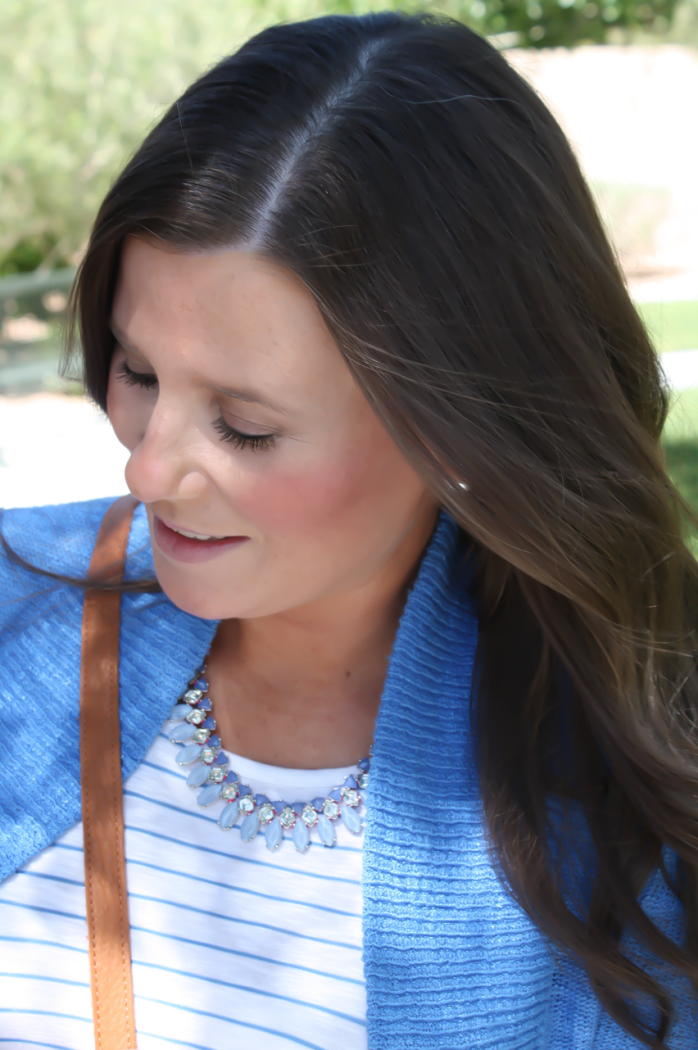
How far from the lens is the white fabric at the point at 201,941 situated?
42.6 inches

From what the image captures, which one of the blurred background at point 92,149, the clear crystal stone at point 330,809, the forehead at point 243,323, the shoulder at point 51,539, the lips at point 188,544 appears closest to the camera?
the forehead at point 243,323

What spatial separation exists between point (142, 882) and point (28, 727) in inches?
10.3

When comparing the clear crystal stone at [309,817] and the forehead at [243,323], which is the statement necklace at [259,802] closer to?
the clear crystal stone at [309,817]

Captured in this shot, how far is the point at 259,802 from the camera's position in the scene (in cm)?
119

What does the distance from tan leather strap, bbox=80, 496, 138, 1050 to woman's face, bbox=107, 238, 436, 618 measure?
237 mm

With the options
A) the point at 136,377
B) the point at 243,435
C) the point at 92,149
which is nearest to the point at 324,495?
the point at 243,435

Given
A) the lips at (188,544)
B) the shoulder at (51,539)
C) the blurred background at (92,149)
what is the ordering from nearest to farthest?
the lips at (188,544), the shoulder at (51,539), the blurred background at (92,149)

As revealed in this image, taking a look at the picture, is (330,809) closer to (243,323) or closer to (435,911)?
(435,911)

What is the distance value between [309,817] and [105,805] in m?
0.26

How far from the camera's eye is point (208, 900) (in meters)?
1.13

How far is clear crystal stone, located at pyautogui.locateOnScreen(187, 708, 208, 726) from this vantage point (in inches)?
49.5

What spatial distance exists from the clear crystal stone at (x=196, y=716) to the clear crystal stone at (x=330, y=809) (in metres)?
0.21

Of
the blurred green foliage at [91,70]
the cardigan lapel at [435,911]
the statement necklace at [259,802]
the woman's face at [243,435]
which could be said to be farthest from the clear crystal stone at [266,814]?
the blurred green foliage at [91,70]

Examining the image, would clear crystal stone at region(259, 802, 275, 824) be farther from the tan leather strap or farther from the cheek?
the cheek
